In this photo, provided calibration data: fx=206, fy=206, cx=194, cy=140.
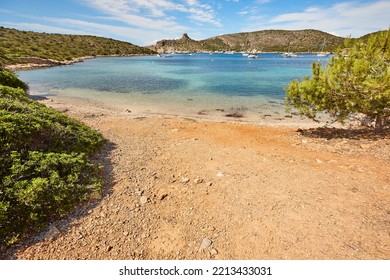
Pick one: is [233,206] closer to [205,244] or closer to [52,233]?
[205,244]

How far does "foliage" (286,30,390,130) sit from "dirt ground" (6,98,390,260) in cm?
180

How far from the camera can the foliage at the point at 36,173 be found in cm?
490

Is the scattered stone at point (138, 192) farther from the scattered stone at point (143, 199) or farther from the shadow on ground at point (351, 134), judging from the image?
the shadow on ground at point (351, 134)

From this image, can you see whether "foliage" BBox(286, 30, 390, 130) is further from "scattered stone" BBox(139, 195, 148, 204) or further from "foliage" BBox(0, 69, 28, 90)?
"foliage" BBox(0, 69, 28, 90)

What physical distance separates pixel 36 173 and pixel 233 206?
5.67 metres

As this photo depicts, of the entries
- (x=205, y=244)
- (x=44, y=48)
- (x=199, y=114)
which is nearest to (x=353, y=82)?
(x=205, y=244)

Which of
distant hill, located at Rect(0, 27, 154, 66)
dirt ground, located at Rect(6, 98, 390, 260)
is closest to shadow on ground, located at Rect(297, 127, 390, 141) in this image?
dirt ground, located at Rect(6, 98, 390, 260)

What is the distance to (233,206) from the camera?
5.93 m

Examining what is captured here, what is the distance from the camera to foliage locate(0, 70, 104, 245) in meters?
4.90

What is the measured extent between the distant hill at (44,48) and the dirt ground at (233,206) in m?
55.3

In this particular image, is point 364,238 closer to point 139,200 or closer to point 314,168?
point 314,168

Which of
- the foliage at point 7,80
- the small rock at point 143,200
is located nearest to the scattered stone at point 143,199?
the small rock at point 143,200

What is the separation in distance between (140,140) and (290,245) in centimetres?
828
